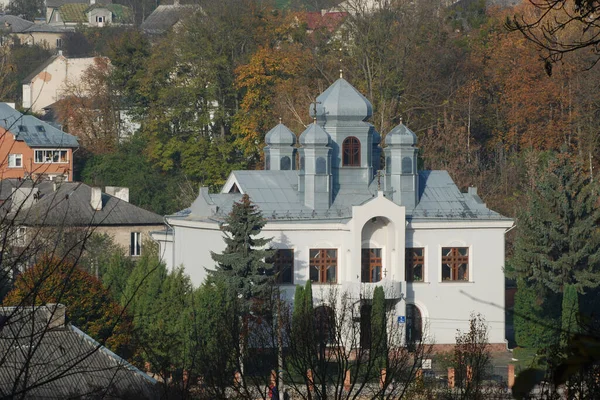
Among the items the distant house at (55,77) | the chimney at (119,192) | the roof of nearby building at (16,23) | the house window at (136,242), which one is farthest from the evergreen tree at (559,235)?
the roof of nearby building at (16,23)

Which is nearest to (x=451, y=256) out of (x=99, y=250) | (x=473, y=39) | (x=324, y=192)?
(x=324, y=192)

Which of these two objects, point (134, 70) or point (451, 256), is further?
point (134, 70)

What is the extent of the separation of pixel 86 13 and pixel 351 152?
3107 inches

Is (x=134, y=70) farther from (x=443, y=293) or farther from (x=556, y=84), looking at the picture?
(x=443, y=293)

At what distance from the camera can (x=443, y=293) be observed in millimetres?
45531

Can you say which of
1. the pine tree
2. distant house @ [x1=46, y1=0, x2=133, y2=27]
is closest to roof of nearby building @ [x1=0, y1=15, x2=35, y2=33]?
distant house @ [x1=46, y1=0, x2=133, y2=27]

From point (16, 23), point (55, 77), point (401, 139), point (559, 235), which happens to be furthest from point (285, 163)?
point (16, 23)

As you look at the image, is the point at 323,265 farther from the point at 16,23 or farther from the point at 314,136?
the point at 16,23

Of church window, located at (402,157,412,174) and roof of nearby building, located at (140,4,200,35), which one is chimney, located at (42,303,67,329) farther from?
roof of nearby building, located at (140,4,200,35)

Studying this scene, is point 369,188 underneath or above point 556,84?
underneath

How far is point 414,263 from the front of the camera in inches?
1811

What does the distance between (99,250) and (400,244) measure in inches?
490

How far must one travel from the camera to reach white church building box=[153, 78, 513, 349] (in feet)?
147

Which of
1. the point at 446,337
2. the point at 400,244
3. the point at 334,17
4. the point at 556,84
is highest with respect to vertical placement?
the point at 334,17
